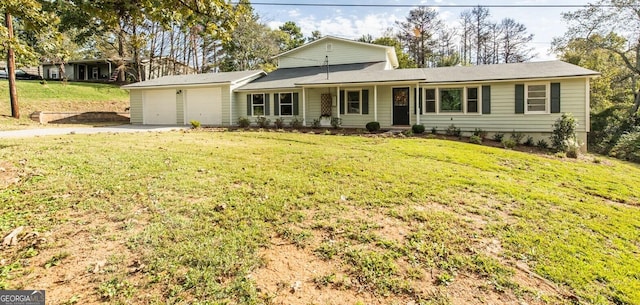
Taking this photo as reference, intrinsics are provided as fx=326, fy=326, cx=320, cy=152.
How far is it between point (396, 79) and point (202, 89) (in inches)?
453

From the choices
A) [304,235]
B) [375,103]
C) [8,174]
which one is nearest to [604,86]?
[375,103]

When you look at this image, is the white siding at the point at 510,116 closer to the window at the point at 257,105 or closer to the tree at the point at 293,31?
the window at the point at 257,105

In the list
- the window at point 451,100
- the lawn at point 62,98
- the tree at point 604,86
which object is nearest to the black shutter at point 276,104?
the window at point 451,100

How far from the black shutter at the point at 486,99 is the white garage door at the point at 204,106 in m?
14.0

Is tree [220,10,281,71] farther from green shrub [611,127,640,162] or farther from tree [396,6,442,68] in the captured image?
green shrub [611,127,640,162]

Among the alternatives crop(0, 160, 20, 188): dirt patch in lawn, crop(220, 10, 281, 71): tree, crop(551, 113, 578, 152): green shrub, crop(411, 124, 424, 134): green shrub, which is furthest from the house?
crop(220, 10, 281, 71): tree

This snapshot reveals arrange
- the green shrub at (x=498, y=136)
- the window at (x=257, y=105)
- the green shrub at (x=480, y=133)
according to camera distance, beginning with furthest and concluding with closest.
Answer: the window at (x=257, y=105) < the green shrub at (x=480, y=133) < the green shrub at (x=498, y=136)

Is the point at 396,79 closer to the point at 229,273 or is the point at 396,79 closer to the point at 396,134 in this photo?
the point at 396,134

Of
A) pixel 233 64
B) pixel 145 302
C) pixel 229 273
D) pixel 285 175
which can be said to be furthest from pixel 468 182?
pixel 233 64

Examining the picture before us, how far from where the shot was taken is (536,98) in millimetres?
14039

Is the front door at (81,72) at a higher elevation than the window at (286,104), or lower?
higher

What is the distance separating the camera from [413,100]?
15.9 meters

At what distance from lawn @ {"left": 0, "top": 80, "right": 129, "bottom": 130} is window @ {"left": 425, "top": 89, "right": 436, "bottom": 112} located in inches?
836

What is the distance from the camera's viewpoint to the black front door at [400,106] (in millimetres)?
16266
